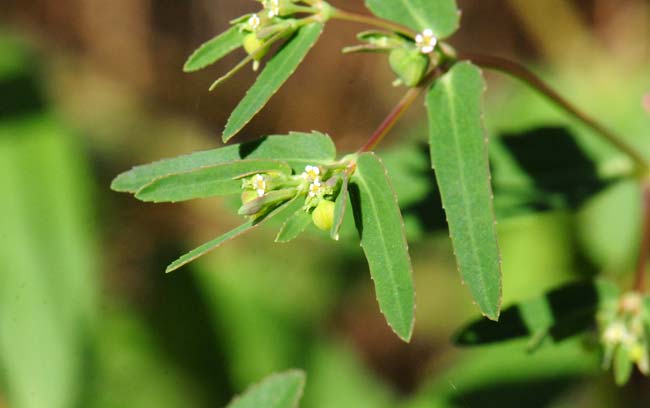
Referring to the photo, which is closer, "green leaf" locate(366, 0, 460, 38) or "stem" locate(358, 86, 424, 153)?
"stem" locate(358, 86, 424, 153)

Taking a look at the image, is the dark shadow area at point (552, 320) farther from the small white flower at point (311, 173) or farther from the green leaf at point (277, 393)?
the small white flower at point (311, 173)

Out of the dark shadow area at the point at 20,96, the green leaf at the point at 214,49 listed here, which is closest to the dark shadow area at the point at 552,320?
the green leaf at the point at 214,49

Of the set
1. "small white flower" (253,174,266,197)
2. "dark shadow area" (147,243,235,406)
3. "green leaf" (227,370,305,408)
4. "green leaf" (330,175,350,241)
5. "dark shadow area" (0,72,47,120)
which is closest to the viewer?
"green leaf" (330,175,350,241)

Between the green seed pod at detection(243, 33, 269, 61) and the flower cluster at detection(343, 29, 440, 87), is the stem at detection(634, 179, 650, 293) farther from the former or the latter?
the green seed pod at detection(243, 33, 269, 61)

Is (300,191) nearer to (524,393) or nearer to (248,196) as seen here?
(248,196)

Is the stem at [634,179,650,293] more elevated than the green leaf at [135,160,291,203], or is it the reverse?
the green leaf at [135,160,291,203]

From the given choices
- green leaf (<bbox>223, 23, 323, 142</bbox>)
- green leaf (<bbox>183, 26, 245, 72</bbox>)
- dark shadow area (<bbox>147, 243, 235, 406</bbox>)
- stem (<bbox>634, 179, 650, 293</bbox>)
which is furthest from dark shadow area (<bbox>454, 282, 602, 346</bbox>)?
dark shadow area (<bbox>147, 243, 235, 406</bbox>)

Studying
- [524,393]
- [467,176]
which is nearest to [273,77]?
[467,176]

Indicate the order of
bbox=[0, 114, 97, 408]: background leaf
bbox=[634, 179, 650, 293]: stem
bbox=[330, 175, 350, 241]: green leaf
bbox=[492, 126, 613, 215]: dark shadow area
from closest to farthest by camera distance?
bbox=[330, 175, 350, 241]: green leaf, bbox=[634, 179, 650, 293]: stem, bbox=[492, 126, 613, 215]: dark shadow area, bbox=[0, 114, 97, 408]: background leaf
